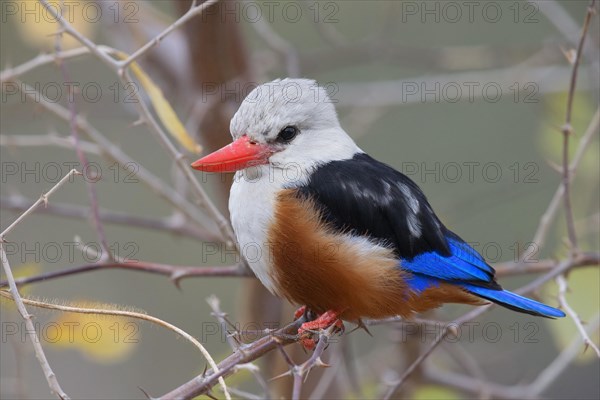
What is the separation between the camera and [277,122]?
2.37 metres

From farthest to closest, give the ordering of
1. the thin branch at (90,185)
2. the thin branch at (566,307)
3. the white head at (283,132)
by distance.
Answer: the white head at (283,132)
the thin branch at (90,185)
the thin branch at (566,307)

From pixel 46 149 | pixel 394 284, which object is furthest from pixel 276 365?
pixel 46 149

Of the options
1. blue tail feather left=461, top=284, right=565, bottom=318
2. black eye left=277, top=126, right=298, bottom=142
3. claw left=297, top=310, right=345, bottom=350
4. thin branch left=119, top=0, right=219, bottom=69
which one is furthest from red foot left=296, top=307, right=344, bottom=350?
thin branch left=119, top=0, right=219, bottom=69

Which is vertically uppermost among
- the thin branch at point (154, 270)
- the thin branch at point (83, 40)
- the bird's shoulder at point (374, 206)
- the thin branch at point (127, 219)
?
the thin branch at point (83, 40)

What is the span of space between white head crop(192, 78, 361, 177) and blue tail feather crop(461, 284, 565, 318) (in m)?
0.55

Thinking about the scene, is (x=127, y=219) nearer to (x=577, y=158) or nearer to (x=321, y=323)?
(x=321, y=323)

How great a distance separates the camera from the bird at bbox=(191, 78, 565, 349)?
222 cm

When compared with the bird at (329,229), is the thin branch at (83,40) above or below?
above

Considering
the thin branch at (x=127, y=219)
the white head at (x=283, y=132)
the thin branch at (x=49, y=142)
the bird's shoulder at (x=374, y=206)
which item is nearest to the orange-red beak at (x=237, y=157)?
the white head at (x=283, y=132)

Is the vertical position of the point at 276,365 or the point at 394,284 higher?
the point at 394,284

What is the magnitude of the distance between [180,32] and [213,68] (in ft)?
1.11

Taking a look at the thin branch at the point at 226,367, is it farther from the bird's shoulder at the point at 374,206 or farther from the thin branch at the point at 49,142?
the thin branch at the point at 49,142

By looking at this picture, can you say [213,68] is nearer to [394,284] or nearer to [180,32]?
[180,32]

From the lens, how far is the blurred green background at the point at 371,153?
141 inches
